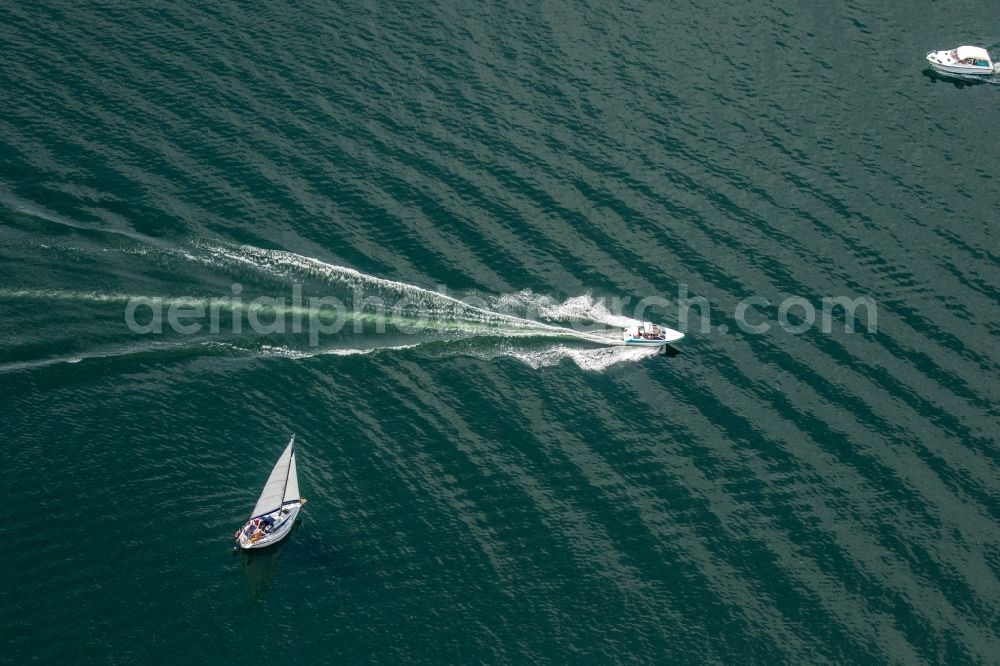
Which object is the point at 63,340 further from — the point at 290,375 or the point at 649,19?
the point at 649,19

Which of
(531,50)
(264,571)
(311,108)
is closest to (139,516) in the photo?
(264,571)

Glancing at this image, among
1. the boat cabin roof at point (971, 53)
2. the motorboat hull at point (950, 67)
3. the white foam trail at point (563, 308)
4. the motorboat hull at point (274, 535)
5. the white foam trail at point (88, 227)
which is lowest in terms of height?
the motorboat hull at point (274, 535)

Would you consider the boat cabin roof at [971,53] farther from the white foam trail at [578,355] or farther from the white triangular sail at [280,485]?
the white triangular sail at [280,485]

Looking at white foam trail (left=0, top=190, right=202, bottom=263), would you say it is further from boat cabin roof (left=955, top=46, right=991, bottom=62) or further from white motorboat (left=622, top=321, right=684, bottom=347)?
boat cabin roof (left=955, top=46, right=991, bottom=62)

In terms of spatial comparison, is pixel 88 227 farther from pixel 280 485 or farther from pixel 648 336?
pixel 648 336

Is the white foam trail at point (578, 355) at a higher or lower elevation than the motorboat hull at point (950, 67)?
lower

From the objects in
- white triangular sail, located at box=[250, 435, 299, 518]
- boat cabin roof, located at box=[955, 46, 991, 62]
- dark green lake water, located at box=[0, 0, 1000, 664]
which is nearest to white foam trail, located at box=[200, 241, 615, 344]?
dark green lake water, located at box=[0, 0, 1000, 664]

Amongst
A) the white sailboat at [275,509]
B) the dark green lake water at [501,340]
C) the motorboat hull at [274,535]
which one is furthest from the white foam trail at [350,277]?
the motorboat hull at [274,535]
